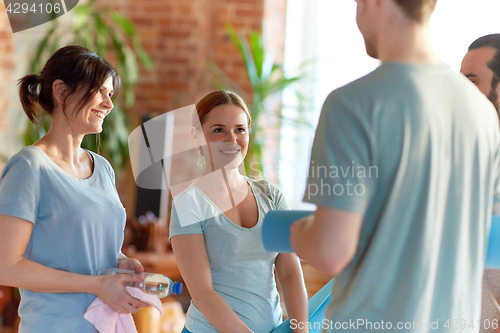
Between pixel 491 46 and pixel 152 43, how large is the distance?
8.34 ft

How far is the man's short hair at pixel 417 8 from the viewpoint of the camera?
71 centimetres

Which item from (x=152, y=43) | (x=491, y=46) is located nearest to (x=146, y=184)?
(x=152, y=43)

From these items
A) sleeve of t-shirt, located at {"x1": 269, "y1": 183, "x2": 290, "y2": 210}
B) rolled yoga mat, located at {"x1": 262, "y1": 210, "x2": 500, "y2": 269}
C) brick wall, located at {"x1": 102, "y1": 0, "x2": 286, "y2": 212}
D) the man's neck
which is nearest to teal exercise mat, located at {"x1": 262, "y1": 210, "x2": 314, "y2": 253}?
rolled yoga mat, located at {"x1": 262, "y1": 210, "x2": 500, "y2": 269}

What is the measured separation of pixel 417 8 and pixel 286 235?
16.4 inches

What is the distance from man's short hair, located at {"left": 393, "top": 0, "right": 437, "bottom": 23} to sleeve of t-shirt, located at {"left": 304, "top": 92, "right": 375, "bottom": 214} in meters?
0.18

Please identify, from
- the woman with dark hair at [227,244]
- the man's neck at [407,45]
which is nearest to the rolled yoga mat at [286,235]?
the man's neck at [407,45]

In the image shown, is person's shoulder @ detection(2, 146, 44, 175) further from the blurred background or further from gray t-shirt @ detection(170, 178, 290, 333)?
the blurred background

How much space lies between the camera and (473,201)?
733mm

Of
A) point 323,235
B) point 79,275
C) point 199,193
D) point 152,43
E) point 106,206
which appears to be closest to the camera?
point 323,235

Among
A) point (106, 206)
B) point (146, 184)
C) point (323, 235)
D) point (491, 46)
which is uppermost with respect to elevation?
point (491, 46)

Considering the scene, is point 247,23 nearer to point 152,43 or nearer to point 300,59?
point 300,59

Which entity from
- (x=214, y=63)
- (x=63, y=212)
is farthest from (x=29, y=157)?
(x=214, y=63)

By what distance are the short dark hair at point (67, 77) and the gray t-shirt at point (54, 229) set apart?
0.17 m

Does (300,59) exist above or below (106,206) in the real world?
above
